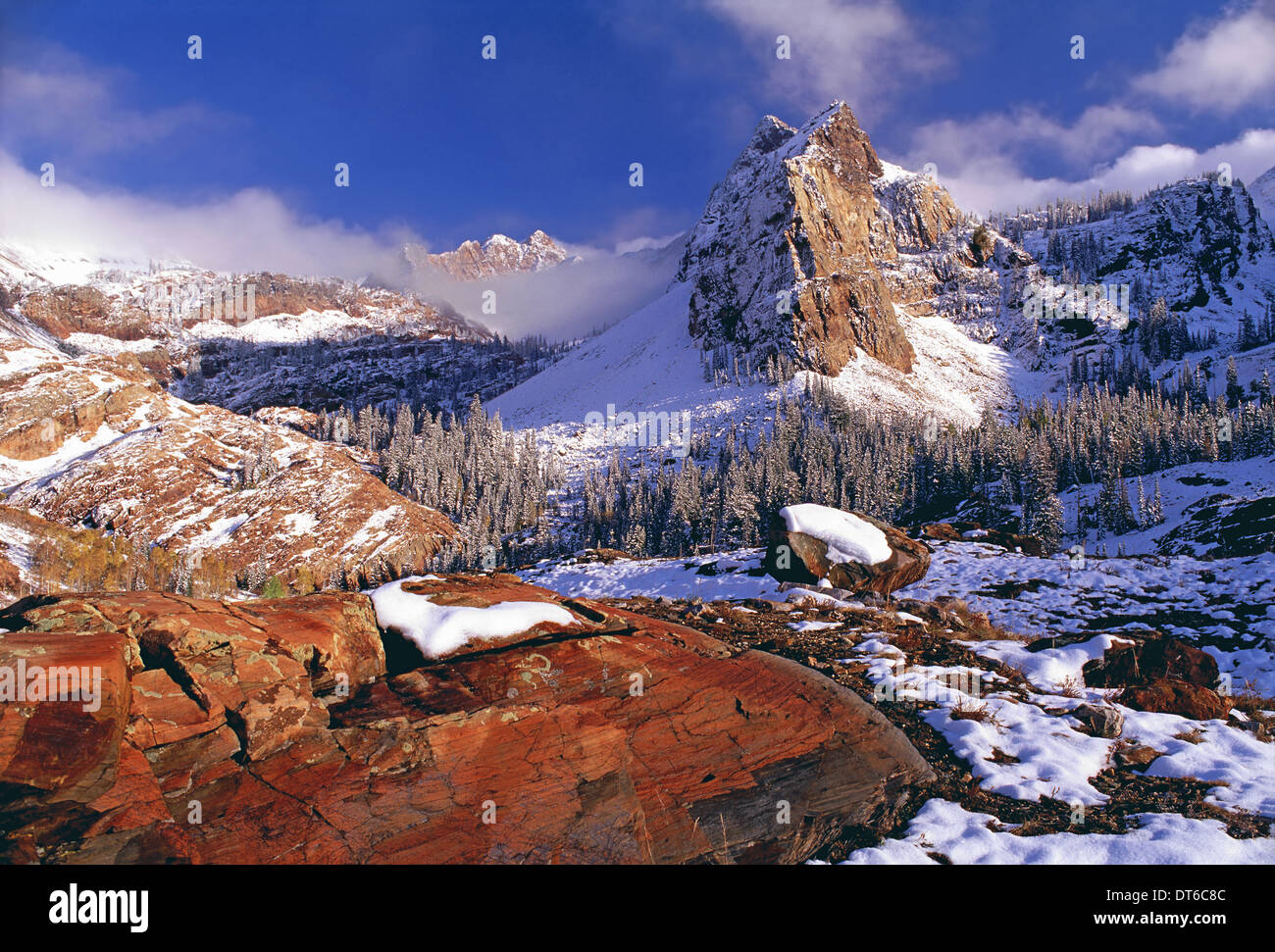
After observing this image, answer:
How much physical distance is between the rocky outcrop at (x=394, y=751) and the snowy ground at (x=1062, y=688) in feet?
5.56

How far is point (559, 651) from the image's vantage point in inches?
464

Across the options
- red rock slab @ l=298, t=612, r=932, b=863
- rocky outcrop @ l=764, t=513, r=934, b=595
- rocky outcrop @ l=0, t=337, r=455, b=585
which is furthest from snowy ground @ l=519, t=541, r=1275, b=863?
rocky outcrop @ l=0, t=337, r=455, b=585

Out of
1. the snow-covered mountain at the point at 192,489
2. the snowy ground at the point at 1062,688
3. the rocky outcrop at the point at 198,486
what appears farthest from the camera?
the rocky outcrop at the point at 198,486

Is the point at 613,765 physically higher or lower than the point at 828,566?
lower

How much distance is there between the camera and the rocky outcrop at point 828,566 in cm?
2570

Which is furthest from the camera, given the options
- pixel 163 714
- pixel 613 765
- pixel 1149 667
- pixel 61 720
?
pixel 1149 667

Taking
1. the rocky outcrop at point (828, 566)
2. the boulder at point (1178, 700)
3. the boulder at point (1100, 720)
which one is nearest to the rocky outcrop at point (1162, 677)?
the boulder at point (1178, 700)

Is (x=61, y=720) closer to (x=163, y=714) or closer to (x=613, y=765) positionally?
(x=163, y=714)

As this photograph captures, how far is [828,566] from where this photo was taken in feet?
84.7

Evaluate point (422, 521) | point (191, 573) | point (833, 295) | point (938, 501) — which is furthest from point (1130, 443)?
point (191, 573)

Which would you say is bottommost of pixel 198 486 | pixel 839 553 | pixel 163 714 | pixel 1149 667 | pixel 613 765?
pixel 1149 667

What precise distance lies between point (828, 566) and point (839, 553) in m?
0.83

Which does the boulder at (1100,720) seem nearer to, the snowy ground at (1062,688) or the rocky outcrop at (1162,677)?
the snowy ground at (1062,688)

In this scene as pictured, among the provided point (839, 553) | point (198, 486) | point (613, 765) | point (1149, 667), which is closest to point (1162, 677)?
point (1149, 667)
